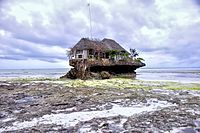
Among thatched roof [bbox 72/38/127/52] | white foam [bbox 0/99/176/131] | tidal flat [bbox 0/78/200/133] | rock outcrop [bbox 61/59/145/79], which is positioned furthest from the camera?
thatched roof [bbox 72/38/127/52]

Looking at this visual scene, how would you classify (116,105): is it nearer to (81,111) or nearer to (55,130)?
(81,111)

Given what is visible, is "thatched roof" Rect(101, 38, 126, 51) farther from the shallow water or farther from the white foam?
the white foam

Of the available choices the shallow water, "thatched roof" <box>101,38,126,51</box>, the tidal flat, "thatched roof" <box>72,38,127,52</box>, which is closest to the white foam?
the tidal flat

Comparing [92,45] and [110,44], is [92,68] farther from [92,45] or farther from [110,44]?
[110,44]

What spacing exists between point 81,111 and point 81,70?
33967 millimetres

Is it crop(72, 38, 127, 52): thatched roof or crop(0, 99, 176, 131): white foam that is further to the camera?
crop(72, 38, 127, 52): thatched roof

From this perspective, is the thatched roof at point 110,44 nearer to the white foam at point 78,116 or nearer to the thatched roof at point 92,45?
the thatched roof at point 92,45

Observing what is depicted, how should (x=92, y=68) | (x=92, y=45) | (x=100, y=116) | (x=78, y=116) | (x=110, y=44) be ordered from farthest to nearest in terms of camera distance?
(x=110, y=44)
(x=92, y=45)
(x=92, y=68)
(x=78, y=116)
(x=100, y=116)

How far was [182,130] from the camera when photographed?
1076 centimetres

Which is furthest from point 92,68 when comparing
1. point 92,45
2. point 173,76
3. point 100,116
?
point 100,116

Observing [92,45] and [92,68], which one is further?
[92,45]

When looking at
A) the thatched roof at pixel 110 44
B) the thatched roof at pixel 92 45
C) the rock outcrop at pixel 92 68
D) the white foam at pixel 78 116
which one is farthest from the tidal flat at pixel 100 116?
the thatched roof at pixel 110 44

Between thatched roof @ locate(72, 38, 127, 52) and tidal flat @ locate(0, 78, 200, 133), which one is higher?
thatched roof @ locate(72, 38, 127, 52)

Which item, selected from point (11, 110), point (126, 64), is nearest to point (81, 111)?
point (11, 110)
